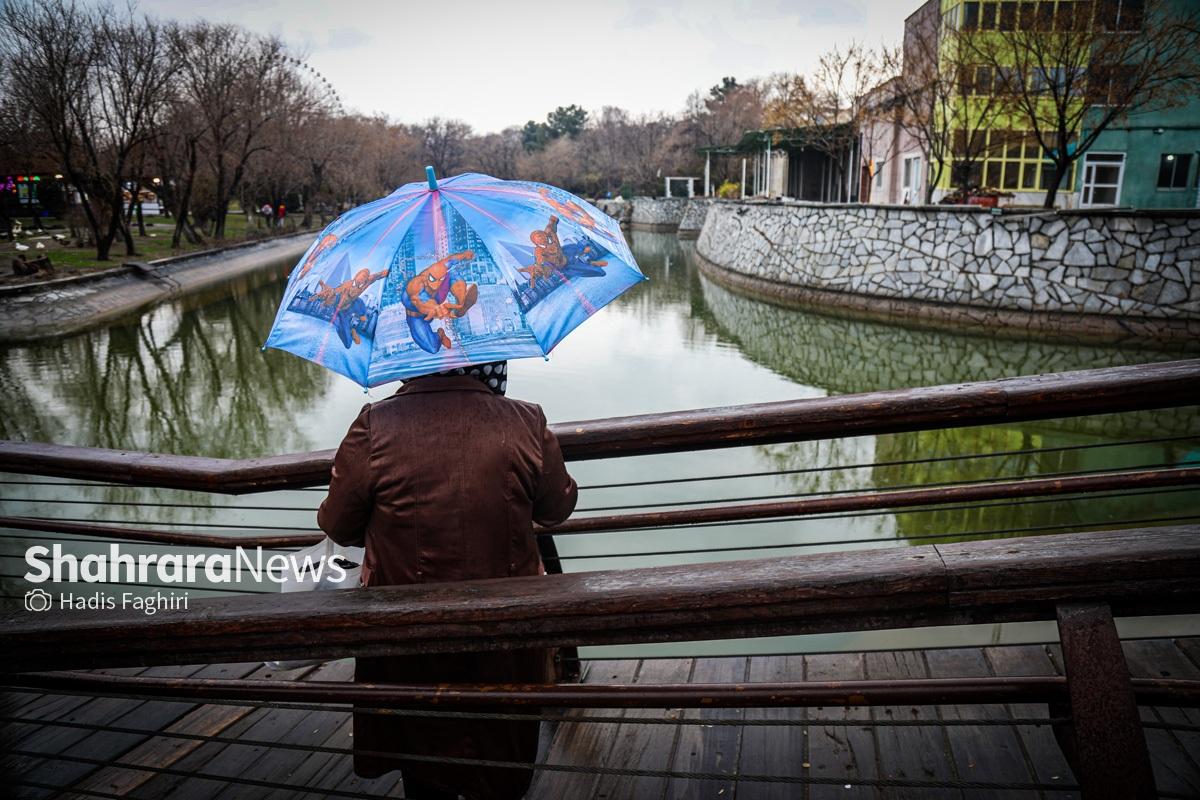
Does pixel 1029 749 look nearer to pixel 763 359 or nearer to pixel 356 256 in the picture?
pixel 356 256

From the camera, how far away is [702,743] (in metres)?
2.00

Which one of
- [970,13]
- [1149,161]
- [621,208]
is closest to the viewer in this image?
[970,13]

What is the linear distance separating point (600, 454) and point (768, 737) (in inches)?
31.6

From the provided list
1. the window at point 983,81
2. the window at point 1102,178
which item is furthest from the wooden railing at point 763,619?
the window at point 1102,178

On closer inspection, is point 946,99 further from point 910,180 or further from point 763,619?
point 763,619

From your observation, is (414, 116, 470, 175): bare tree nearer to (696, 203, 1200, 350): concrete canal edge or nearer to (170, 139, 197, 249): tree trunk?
(170, 139, 197, 249): tree trunk

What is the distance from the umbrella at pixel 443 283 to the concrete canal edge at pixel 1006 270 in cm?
1318

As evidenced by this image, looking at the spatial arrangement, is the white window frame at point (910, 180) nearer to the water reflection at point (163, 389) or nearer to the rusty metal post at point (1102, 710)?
the water reflection at point (163, 389)

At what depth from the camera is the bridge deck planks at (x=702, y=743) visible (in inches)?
71.7

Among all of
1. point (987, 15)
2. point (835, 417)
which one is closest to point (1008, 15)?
point (987, 15)

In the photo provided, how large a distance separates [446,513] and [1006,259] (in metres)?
14.6

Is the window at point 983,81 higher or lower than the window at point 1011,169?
higher

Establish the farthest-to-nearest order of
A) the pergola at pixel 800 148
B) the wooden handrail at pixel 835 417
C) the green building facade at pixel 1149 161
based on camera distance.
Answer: the pergola at pixel 800 148 → the green building facade at pixel 1149 161 → the wooden handrail at pixel 835 417

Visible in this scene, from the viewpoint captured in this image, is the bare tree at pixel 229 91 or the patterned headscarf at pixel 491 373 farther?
the bare tree at pixel 229 91
